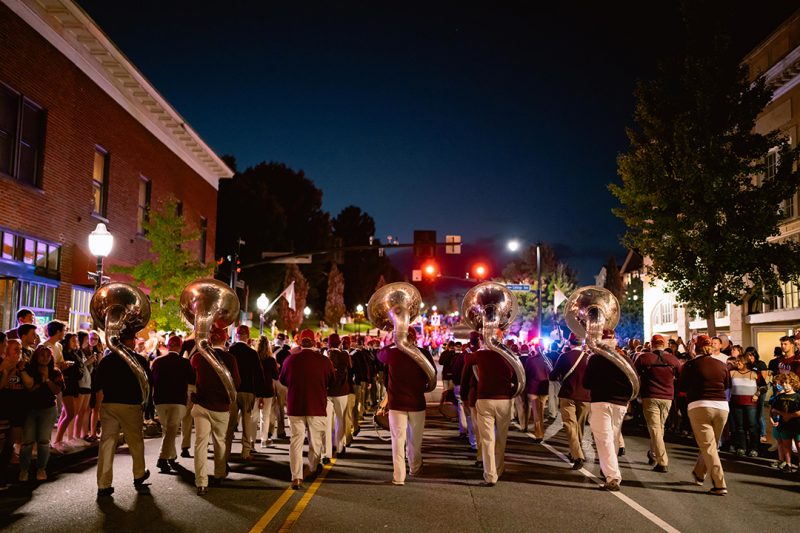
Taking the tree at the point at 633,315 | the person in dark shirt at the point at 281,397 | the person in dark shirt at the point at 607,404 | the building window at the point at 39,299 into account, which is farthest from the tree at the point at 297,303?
the person in dark shirt at the point at 607,404

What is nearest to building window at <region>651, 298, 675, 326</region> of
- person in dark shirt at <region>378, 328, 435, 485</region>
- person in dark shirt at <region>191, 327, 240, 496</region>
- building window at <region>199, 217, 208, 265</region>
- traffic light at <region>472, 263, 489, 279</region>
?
traffic light at <region>472, 263, 489, 279</region>

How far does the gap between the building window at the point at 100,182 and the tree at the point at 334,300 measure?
165 ft

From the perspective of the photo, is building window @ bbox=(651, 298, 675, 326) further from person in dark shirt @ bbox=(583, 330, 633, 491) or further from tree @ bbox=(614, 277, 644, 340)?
tree @ bbox=(614, 277, 644, 340)

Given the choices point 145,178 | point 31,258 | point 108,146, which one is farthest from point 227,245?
point 31,258

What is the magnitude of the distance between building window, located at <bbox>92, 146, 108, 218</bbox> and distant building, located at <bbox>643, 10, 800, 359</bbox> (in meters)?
17.9

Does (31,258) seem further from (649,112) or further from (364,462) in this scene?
(649,112)

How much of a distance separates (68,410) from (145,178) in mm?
15203

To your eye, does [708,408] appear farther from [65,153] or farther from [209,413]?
[65,153]

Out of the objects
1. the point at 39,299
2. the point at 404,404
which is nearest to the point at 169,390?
the point at 404,404

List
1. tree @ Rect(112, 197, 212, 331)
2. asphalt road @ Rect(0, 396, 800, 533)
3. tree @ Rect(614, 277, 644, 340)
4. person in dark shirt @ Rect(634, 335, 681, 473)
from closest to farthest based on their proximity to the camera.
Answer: asphalt road @ Rect(0, 396, 800, 533)
person in dark shirt @ Rect(634, 335, 681, 473)
tree @ Rect(112, 197, 212, 331)
tree @ Rect(614, 277, 644, 340)

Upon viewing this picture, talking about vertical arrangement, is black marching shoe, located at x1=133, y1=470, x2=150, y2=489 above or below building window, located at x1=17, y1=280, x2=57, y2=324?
below

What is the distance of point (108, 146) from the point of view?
2212 centimetres

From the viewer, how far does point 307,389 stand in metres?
9.47

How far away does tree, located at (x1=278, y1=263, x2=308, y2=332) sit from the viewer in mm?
53650
